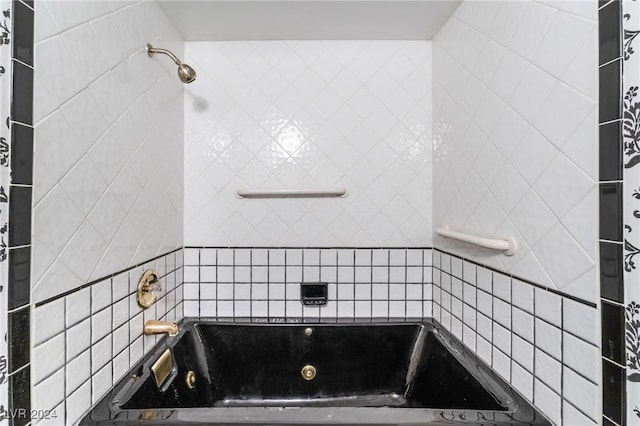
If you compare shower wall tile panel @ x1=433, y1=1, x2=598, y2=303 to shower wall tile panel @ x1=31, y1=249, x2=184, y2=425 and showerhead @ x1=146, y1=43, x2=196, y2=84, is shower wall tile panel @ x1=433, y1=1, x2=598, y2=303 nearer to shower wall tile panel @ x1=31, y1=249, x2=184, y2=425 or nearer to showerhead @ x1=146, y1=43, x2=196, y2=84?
showerhead @ x1=146, y1=43, x2=196, y2=84

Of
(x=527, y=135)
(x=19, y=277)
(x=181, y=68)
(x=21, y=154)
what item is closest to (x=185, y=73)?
(x=181, y=68)

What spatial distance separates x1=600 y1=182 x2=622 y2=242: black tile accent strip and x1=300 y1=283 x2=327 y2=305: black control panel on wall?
0.98 meters

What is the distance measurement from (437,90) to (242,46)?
0.85m

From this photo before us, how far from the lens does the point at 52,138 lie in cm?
70

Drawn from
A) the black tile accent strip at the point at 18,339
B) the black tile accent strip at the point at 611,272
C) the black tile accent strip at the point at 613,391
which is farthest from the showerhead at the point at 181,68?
the black tile accent strip at the point at 613,391

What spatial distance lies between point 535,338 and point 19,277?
113 centimetres

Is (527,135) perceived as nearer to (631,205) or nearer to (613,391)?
(631,205)

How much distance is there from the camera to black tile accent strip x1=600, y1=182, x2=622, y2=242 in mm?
595

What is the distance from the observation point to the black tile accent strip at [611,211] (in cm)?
59

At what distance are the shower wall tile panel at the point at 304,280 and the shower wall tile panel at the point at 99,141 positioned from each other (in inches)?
10.6

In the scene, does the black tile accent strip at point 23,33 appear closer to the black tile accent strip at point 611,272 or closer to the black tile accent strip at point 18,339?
the black tile accent strip at point 18,339

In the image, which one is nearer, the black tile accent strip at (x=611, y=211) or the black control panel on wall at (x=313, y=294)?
the black tile accent strip at (x=611, y=211)

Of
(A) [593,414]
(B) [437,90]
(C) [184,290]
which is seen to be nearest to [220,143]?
(C) [184,290]

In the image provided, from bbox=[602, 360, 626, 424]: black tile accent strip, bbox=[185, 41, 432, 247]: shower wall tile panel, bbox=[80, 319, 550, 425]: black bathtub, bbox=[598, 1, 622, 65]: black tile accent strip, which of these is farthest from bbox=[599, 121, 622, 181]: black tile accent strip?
bbox=[185, 41, 432, 247]: shower wall tile panel
